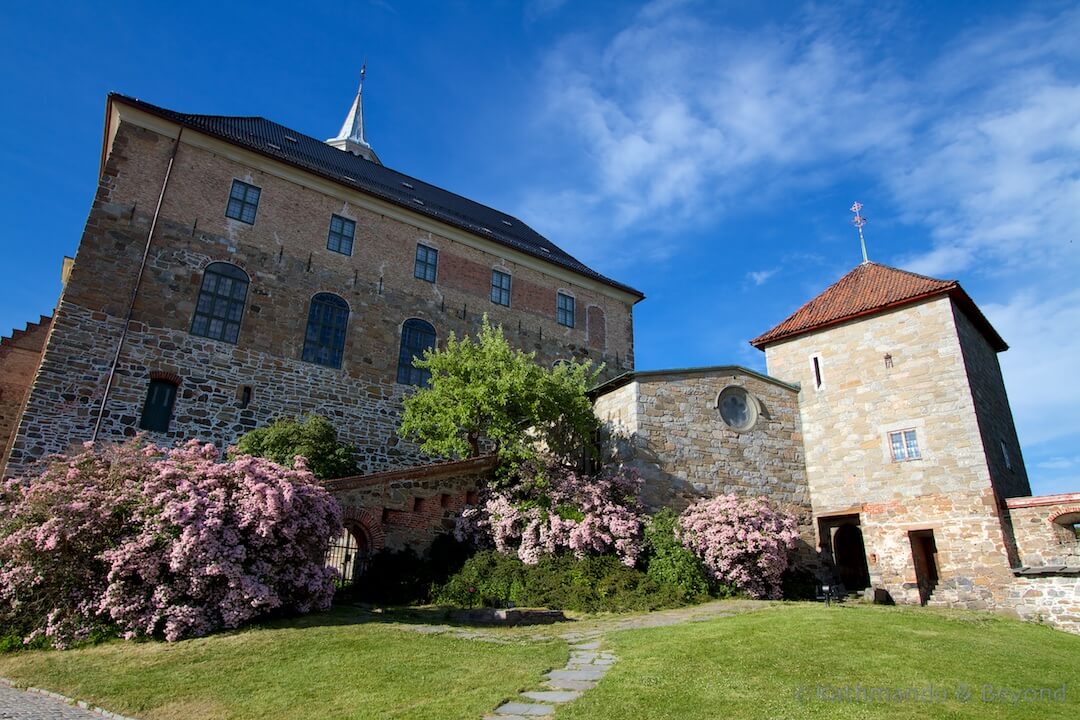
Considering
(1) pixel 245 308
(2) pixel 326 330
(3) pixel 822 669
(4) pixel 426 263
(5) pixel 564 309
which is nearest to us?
(3) pixel 822 669

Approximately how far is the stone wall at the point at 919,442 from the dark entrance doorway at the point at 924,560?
0.66 feet

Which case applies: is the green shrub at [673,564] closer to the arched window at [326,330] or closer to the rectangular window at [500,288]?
the arched window at [326,330]

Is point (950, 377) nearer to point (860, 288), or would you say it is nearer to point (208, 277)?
point (860, 288)

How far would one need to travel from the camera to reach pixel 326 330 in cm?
1933

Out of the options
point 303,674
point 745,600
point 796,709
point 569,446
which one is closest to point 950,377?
point 745,600

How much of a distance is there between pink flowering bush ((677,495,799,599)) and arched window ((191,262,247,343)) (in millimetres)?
12832

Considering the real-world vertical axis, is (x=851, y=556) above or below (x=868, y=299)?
below

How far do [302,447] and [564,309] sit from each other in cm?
1264

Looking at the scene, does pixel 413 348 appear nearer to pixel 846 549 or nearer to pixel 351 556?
pixel 351 556

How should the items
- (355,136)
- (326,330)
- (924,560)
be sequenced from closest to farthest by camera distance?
(924,560), (326,330), (355,136)

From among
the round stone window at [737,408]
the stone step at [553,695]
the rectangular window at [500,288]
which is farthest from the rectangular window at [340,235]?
the stone step at [553,695]

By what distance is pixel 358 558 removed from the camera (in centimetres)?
1351

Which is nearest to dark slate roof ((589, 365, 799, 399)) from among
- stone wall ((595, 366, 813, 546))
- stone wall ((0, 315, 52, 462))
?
stone wall ((595, 366, 813, 546))

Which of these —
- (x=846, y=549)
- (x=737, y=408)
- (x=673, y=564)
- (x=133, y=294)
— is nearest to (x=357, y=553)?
(x=673, y=564)
